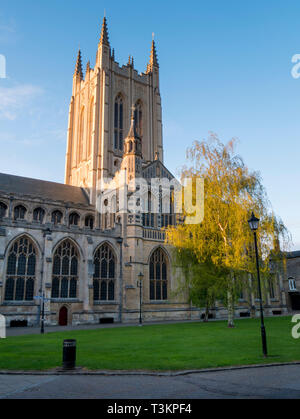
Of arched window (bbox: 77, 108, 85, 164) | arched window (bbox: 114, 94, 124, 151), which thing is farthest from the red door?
arched window (bbox: 77, 108, 85, 164)

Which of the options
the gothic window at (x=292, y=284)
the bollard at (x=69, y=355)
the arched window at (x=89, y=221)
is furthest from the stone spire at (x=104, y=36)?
the bollard at (x=69, y=355)

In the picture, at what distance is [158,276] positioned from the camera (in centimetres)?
3575

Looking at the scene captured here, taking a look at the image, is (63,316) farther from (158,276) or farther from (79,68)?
(79,68)

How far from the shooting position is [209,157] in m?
24.3

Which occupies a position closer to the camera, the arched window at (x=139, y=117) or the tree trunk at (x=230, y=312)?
the tree trunk at (x=230, y=312)

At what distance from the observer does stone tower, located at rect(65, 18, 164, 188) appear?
50875 millimetres

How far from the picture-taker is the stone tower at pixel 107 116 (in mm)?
50875

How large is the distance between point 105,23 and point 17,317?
5153cm

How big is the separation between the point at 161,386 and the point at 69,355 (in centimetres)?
334

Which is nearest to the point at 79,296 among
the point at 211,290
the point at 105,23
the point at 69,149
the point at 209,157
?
the point at 211,290

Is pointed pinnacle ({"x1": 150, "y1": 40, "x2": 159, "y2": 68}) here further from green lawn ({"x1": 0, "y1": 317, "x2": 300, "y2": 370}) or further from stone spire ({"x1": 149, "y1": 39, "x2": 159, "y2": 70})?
green lawn ({"x1": 0, "y1": 317, "x2": 300, "y2": 370})

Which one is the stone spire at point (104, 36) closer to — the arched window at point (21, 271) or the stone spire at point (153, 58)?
the stone spire at point (153, 58)

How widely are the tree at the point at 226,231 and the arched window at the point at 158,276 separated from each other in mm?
11069

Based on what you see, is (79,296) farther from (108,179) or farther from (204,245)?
(108,179)
